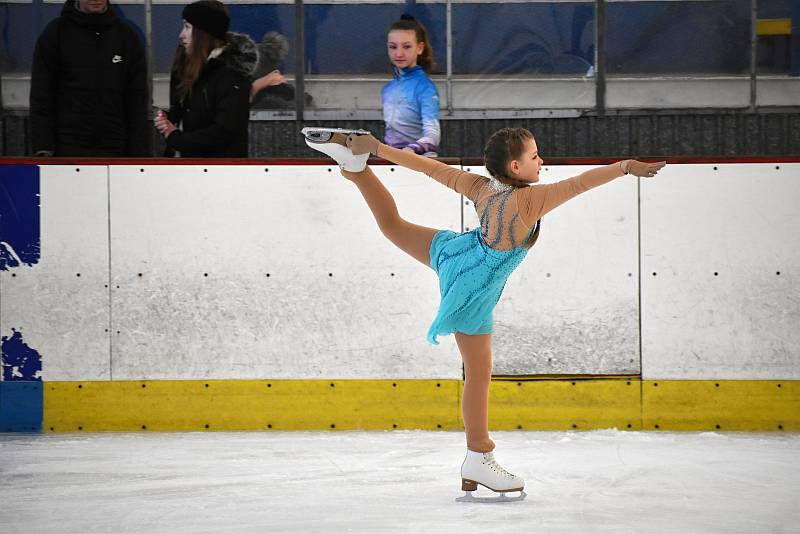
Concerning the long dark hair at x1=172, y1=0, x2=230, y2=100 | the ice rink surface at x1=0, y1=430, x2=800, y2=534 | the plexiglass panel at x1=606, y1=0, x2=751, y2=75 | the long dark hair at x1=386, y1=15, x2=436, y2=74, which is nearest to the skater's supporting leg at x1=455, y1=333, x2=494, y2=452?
the ice rink surface at x1=0, y1=430, x2=800, y2=534

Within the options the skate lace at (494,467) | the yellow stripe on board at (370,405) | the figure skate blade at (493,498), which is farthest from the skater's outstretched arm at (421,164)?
the yellow stripe on board at (370,405)

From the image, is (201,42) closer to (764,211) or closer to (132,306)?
(132,306)

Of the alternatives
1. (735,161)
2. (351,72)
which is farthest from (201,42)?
(735,161)

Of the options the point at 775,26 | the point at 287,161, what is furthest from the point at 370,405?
the point at 775,26

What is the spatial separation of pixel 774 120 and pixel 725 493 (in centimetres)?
325

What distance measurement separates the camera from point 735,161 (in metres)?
5.39

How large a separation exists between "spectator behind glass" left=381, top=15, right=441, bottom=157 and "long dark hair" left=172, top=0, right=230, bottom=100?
787 mm

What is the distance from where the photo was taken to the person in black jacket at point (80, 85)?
558cm

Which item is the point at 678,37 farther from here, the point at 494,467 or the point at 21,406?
the point at 21,406

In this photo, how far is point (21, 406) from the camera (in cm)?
539

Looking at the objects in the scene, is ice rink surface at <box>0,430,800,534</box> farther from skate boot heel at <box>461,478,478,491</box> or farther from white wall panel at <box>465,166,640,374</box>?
white wall panel at <box>465,166,640,374</box>

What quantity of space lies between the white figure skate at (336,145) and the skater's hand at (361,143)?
0.01 meters

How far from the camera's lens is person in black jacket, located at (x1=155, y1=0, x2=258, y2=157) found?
17.8 feet

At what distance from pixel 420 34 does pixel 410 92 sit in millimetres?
268
